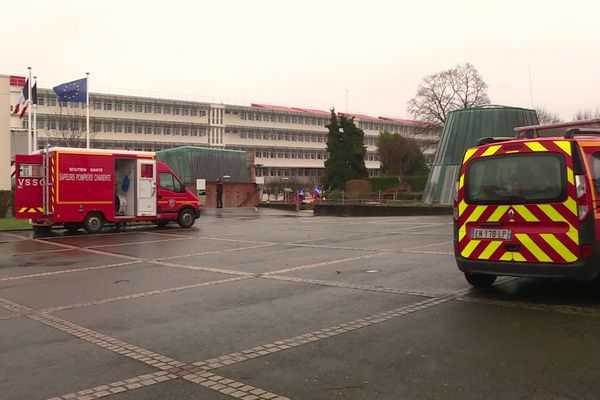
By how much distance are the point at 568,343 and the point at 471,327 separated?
0.97 m

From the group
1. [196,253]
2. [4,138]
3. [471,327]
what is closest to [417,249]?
[196,253]

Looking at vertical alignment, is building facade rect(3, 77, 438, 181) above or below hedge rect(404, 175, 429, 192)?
above

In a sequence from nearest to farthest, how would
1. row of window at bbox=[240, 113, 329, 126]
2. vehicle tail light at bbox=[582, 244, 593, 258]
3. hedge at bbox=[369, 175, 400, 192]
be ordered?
vehicle tail light at bbox=[582, 244, 593, 258] < hedge at bbox=[369, 175, 400, 192] < row of window at bbox=[240, 113, 329, 126]

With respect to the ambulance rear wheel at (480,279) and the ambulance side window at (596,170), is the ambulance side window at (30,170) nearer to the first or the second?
the ambulance rear wheel at (480,279)

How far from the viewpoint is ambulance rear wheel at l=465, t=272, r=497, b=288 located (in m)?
8.14

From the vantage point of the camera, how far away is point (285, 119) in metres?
108

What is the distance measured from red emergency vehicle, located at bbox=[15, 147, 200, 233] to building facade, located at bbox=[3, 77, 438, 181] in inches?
2094

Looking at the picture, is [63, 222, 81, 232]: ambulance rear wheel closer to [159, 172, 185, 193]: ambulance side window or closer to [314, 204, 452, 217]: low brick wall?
[159, 172, 185, 193]: ambulance side window

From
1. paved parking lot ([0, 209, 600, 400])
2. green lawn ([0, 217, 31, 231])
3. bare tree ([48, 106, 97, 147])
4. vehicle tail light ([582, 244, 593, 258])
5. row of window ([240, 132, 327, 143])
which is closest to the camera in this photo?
paved parking lot ([0, 209, 600, 400])

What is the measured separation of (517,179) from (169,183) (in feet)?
54.3

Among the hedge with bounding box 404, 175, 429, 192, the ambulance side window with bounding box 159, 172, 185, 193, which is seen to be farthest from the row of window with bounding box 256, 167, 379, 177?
the ambulance side window with bounding box 159, 172, 185, 193

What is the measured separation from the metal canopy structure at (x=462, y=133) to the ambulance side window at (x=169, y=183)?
19796mm

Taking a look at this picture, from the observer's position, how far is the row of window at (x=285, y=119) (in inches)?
4092

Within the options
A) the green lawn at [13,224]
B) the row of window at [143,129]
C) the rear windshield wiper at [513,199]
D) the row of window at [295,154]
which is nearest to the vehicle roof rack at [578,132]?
the rear windshield wiper at [513,199]
